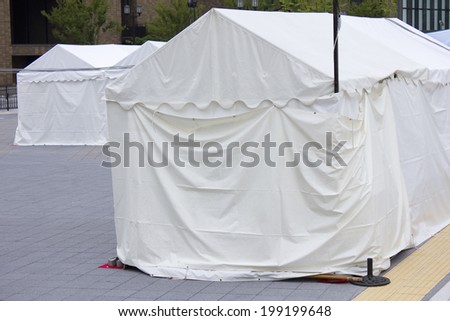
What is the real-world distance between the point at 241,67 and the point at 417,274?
8.98ft

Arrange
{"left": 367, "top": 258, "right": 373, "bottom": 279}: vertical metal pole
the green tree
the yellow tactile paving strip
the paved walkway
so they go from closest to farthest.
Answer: the yellow tactile paving strip → the paved walkway → {"left": 367, "top": 258, "right": 373, "bottom": 279}: vertical metal pole → the green tree

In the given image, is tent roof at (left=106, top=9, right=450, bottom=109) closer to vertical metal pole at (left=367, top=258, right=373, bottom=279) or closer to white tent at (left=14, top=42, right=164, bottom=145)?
vertical metal pole at (left=367, top=258, right=373, bottom=279)

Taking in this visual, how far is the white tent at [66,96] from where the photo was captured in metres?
22.9

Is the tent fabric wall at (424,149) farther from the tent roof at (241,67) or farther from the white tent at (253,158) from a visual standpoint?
the tent roof at (241,67)

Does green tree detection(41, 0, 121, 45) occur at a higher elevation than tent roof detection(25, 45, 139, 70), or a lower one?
higher

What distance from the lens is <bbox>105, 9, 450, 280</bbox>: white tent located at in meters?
7.71

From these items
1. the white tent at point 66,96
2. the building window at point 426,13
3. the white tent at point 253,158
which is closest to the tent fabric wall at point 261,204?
the white tent at point 253,158

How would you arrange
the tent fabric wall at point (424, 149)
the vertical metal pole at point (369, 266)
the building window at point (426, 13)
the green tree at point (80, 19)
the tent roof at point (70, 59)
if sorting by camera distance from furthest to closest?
1. the building window at point (426, 13)
2. the green tree at point (80, 19)
3. the tent roof at point (70, 59)
4. the tent fabric wall at point (424, 149)
5. the vertical metal pole at point (369, 266)

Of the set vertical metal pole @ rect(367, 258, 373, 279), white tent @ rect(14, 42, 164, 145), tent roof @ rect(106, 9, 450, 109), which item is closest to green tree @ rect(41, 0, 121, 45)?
white tent @ rect(14, 42, 164, 145)

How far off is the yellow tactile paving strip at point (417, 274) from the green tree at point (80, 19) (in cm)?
4407

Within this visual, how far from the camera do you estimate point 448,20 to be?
81312mm

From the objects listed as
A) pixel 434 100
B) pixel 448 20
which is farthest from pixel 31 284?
pixel 448 20

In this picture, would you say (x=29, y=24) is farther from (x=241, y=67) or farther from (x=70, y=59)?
(x=241, y=67)

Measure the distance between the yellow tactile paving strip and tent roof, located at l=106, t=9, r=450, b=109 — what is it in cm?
193
